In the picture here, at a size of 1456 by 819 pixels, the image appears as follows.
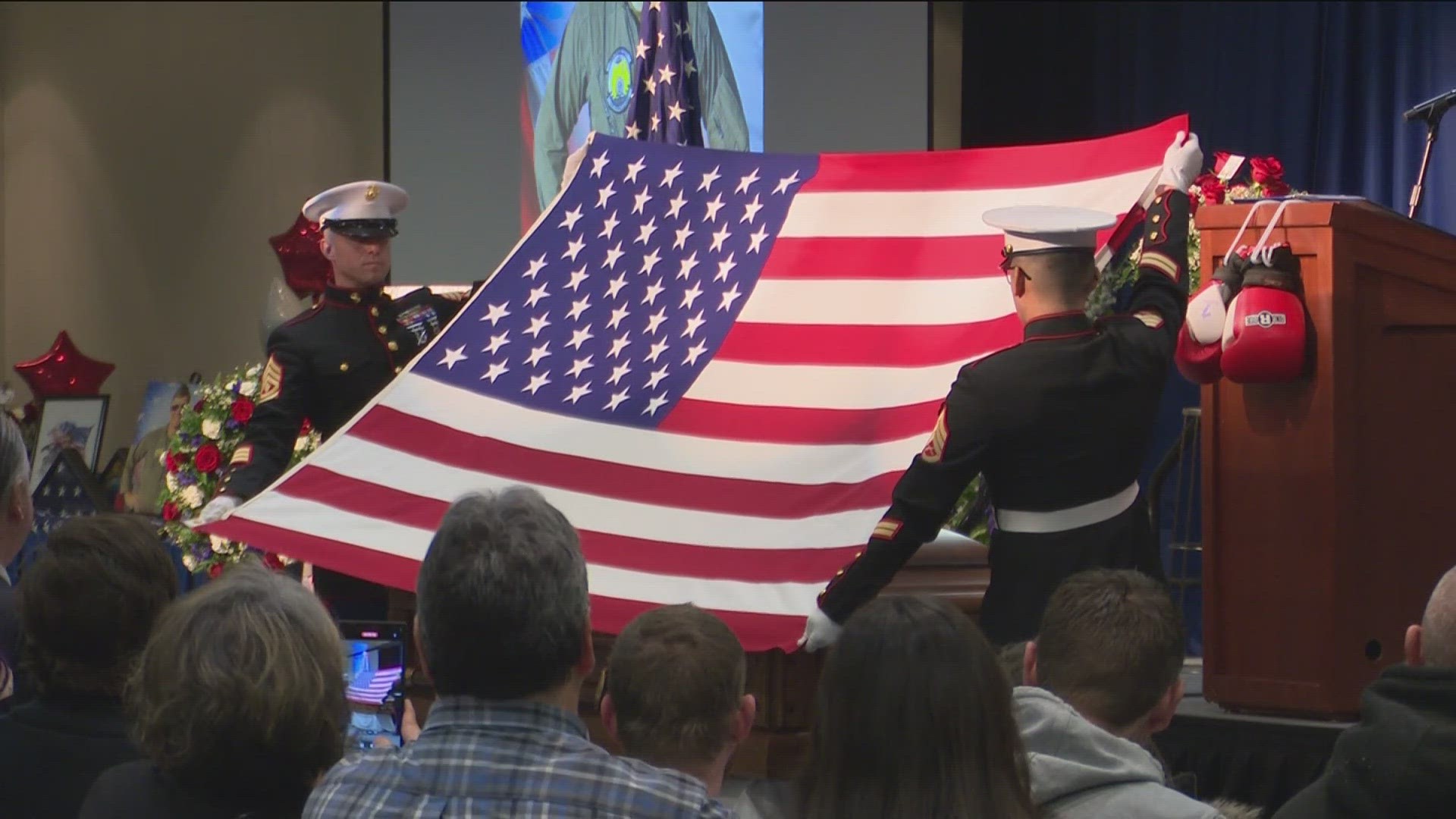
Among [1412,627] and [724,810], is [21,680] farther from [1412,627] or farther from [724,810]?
[1412,627]

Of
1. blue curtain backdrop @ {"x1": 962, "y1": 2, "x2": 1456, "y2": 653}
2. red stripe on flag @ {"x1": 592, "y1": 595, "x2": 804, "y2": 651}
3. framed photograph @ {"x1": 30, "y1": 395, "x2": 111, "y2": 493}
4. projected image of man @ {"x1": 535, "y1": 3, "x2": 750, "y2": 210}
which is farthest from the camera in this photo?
framed photograph @ {"x1": 30, "y1": 395, "x2": 111, "y2": 493}

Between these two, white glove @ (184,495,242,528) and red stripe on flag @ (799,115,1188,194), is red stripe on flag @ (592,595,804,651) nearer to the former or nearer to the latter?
white glove @ (184,495,242,528)

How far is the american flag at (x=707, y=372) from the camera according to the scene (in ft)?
10.2

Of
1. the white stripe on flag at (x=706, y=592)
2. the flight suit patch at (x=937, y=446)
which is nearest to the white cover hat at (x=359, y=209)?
the white stripe on flag at (x=706, y=592)

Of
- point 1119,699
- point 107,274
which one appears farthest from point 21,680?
point 107,274

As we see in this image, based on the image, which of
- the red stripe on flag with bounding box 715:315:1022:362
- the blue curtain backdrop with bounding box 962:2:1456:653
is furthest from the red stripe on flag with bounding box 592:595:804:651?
the blue curtain backdrop with bounding box 962:2:1456:653

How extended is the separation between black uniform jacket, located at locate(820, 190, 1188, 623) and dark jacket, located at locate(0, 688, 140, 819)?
1156 mm

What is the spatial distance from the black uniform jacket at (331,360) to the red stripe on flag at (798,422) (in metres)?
0.71

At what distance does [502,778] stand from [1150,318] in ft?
5.61

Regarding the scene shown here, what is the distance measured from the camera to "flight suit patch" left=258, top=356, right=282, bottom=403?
372cm

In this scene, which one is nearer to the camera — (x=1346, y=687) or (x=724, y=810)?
Result: (x=724, y=810)

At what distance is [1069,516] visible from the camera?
2775mm

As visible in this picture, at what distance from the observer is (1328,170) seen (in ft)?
20.6

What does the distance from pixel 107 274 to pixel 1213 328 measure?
263 inches
